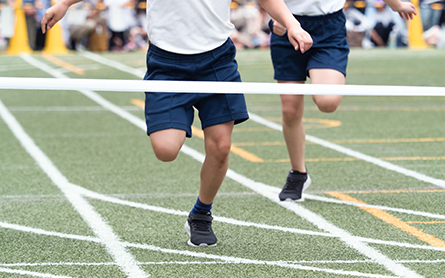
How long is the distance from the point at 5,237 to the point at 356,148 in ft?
14.1

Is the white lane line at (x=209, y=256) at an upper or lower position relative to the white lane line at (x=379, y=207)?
upper

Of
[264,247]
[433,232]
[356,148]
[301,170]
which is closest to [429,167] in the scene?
[356,148]

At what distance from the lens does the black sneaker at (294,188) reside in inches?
A: 209

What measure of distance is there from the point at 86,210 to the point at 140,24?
18.8m

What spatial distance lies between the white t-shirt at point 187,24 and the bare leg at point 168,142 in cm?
45

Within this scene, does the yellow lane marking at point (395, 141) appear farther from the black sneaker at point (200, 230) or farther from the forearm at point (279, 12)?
the forearm at point (279, 12)

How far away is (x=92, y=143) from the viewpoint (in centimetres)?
796

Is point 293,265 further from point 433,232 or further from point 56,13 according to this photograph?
point 56,13

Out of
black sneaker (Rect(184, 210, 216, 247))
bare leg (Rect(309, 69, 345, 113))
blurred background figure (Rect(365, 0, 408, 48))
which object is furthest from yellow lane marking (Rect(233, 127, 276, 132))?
blurred background figure (Rect(365, 0, 408, 48))

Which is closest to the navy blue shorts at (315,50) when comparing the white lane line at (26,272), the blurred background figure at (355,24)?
the white lane line at (26,272)

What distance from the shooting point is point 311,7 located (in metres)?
5.08

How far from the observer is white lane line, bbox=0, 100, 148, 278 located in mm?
3820

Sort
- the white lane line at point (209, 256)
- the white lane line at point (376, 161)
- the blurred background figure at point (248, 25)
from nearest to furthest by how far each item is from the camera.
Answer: the white lane line at point (209, 256) < the white lane line at point (376, 161) < the blurred background figure at point (248, 25)

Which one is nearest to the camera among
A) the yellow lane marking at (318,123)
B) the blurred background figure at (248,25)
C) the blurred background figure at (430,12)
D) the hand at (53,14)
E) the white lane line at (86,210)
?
the white lane line at (86,210)
